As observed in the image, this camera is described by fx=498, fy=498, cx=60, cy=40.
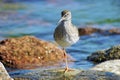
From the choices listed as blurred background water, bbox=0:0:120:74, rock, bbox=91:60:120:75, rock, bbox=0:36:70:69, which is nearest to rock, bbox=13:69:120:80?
rock, bbox=91:60:120:75

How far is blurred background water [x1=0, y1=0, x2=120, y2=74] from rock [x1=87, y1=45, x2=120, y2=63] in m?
0.55

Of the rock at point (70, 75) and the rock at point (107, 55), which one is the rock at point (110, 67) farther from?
the rock at point (107, 55)

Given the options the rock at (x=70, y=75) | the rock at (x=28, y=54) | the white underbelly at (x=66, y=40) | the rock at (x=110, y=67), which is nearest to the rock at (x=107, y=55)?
the rock at (x=28, y=54)

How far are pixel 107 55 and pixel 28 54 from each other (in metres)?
1.90

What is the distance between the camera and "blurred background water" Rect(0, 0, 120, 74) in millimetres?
15655

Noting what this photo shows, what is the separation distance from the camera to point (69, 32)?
9805mm

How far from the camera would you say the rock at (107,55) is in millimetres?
11742

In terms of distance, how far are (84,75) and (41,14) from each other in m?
12.8

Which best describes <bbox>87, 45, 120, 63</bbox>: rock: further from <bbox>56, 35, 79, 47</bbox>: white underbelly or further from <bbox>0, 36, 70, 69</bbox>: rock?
<bbox>56, 35, 79, 47</bbox>: white underbelly

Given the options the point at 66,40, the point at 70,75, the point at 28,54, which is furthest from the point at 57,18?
the point at 70,75

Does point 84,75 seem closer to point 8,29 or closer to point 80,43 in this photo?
point 80,43

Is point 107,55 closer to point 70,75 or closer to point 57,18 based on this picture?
point 70,75

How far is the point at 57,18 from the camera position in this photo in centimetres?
Result: 2073

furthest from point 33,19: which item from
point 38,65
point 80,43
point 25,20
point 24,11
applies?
point 38,65
